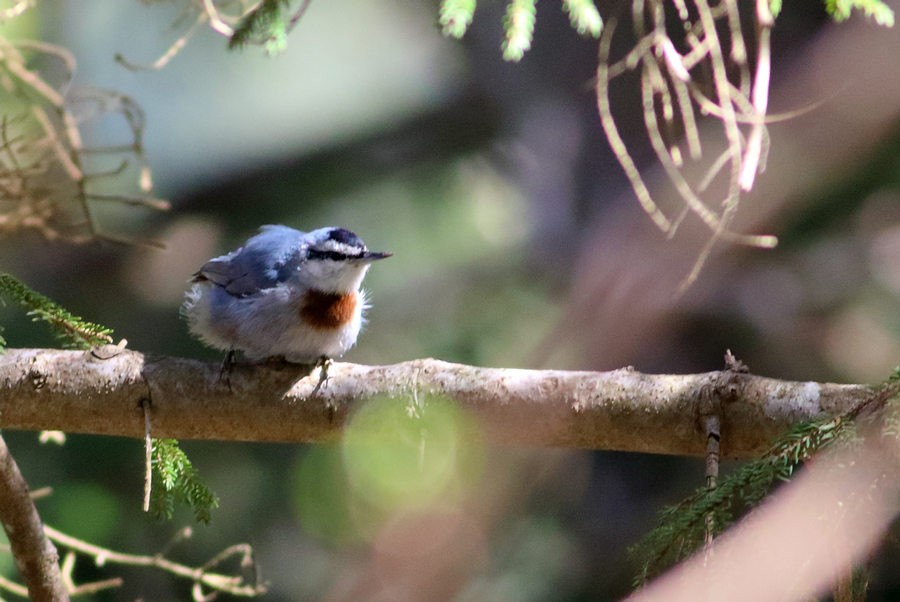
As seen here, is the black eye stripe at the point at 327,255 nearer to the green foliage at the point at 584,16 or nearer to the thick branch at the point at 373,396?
the thick branch at the point at 373,396

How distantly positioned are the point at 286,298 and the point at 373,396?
612 millimetres

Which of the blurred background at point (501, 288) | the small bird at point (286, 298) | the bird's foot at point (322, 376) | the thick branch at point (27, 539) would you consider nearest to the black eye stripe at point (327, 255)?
the small bird at point (286, 298)

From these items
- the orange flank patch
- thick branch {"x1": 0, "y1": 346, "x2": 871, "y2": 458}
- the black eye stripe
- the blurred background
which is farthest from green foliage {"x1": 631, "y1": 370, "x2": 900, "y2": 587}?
the blurred background

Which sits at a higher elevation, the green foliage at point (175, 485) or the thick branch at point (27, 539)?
the green foliage at point (175, 485)

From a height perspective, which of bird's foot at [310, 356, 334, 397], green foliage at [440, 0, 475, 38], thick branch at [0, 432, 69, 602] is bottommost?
thick branch at [0, 432, 69, 602]

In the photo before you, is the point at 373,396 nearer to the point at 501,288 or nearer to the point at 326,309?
the point at 326,309

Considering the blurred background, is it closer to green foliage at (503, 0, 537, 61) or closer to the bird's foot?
the bird's foot

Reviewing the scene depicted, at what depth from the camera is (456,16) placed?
55.2 inches

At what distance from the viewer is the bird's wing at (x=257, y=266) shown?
2348 millimetres

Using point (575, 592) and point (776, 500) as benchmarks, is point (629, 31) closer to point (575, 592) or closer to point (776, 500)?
point (575, 592)

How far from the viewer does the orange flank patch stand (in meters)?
2.21

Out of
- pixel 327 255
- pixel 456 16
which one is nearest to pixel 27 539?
pixel 327 255

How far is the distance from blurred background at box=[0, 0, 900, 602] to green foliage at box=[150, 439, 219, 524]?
1.83 metres

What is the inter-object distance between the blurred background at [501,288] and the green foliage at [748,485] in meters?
2.65
